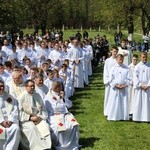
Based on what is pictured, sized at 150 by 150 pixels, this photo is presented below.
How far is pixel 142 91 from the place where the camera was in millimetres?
13508

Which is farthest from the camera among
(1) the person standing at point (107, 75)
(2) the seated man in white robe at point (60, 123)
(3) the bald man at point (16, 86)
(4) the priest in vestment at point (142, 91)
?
(1) the person standing at point (107, 75)

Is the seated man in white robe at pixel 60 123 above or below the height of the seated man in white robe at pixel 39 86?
below

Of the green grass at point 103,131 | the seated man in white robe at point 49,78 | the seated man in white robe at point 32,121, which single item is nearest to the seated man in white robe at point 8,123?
the seated man in white robe at point 32,121

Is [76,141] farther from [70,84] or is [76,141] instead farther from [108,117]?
[70,84]

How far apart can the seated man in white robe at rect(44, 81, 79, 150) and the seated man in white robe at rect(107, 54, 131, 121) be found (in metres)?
3.15

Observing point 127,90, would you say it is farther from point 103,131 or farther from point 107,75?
point 103,131

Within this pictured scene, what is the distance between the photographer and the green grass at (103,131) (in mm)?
11117

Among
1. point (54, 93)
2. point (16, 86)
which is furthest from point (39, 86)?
point (54, 93)

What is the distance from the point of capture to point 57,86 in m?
10.6

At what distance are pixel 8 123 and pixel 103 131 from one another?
369 cm

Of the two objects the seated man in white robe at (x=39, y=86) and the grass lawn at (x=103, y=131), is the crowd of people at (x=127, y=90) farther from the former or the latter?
the seated man in white robe at (x=39, y=86)

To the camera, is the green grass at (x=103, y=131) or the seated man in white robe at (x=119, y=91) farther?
the seated man in white robe at (x=119, y=91)

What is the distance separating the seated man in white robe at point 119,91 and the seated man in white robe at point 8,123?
4.44 meters

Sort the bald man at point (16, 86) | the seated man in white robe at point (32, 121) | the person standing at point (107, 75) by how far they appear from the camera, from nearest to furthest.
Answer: the seated man in white robe at point (32, 121) < the bald man at point (16, 86) < the person standing at point (107, 75)
